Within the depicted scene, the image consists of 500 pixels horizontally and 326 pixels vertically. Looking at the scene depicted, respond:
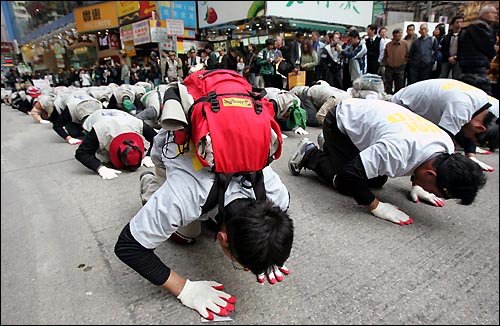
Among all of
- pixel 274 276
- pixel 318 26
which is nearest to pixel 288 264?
pixel 274 276

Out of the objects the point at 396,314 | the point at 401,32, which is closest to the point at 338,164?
the point at 396,314

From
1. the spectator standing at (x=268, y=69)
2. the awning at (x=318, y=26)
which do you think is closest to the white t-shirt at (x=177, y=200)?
the spectator standing at (x=268, y=69)

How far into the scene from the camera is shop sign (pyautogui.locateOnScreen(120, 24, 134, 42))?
31.4 inches

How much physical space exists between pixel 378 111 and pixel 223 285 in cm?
147

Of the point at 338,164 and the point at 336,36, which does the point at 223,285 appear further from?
the point at 336,36

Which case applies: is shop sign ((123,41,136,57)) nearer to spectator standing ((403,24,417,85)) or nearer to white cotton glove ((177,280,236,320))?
white cotton glove ((177,280,236,320))

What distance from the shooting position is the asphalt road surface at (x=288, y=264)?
58 centimetres

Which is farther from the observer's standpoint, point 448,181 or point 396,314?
point 448,181

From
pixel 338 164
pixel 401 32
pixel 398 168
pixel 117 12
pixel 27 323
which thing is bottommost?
pixel 338 164

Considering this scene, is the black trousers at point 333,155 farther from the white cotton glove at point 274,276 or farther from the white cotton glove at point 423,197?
the white cotton glove at point 274,276

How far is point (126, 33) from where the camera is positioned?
0.82 metres

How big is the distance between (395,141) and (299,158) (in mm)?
897

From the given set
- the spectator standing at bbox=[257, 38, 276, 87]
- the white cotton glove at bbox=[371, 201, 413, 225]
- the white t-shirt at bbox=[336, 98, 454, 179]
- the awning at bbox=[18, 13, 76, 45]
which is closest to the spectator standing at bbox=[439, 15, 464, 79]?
the spectator standing at bbox=[257, 38, 276, 87]

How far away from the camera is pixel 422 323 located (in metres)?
1.15
